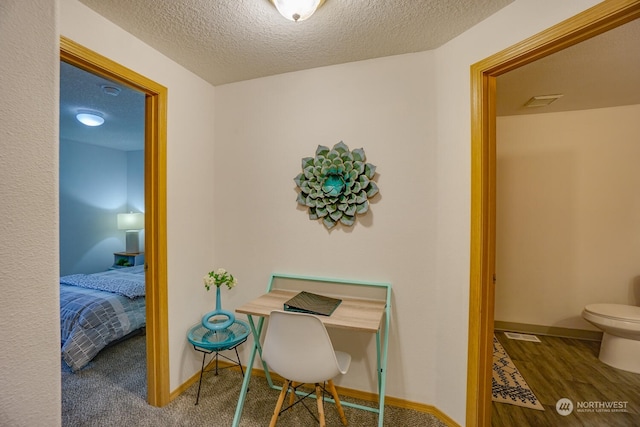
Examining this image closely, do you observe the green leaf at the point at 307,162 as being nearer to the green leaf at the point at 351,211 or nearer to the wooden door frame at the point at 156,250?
the green leaf at the point at 351,211

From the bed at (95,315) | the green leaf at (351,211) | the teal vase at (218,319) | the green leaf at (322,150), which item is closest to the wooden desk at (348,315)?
the teal vase at (218,319)

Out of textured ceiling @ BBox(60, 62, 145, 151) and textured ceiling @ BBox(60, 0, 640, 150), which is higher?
textured ceiling @ BBox(60, 62, 145, 151)

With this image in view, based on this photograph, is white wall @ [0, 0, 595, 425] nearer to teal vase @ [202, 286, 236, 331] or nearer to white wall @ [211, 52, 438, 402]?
white wall @ [211, 52, 438, 402]

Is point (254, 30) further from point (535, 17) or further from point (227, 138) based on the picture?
point (535, 17)

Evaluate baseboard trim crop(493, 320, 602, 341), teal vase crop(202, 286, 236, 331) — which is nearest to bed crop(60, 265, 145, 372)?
teal vase crop(202, 286, 236, 331)

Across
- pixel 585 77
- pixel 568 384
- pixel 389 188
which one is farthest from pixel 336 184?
pixel 568 384

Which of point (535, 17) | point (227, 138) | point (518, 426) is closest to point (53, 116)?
point (227, 138)

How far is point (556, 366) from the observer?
2.27 meters

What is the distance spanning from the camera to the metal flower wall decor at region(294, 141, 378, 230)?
1855mm

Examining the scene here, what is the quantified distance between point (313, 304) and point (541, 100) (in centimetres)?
272

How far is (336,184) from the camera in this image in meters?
1.90

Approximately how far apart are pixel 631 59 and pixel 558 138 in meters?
1.04

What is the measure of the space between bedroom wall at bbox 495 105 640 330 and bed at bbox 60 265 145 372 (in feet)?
12.6

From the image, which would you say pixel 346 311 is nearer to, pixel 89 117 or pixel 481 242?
pixel 481 242
